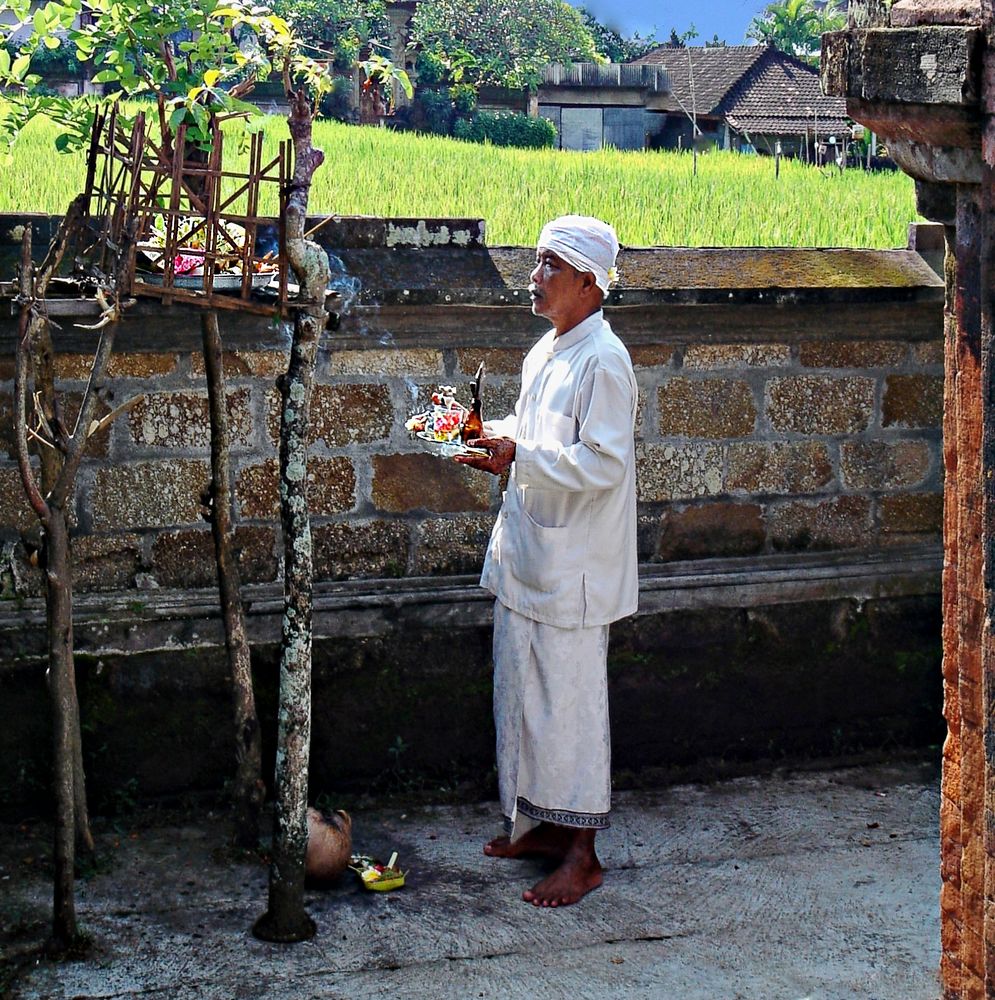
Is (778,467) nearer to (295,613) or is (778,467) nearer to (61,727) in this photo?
(295,613)

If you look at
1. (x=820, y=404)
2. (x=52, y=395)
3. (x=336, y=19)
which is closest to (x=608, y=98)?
(x=336, y=19)

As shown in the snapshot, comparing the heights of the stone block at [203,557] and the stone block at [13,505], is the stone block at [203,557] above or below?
below

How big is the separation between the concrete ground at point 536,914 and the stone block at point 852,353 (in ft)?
4.85

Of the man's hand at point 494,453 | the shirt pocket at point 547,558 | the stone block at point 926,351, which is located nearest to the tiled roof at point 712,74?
the stone block at point 926,351

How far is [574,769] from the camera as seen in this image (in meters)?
4.93

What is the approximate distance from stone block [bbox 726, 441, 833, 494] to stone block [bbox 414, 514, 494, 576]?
0.88 metres

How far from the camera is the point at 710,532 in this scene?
580cm

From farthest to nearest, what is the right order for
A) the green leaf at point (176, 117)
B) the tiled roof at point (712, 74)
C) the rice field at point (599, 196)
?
the tiled roof at point (712, 74) → the rice field at point (599, 196) → the green leaf at point (176, 117)

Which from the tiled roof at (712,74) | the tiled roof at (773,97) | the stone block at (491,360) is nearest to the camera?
the stone block at (491,360)

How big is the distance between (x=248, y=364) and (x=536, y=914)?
189 centimetres

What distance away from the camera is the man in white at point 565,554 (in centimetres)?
471

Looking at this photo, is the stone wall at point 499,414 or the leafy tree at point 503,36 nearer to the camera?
the stone wall at point 499,414

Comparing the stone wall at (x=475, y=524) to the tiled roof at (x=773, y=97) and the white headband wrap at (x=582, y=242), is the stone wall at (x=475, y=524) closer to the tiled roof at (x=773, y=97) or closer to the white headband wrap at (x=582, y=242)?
the white headband wrap at (x=582, y=242)

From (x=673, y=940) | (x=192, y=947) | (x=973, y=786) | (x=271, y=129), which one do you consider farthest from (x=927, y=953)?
(x=271, y=129)
